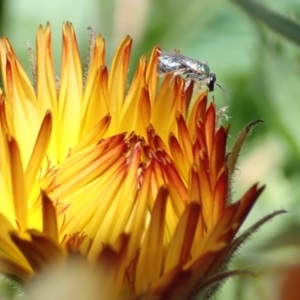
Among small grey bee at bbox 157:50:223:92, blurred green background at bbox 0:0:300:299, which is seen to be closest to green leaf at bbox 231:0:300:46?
small grey bee at bbox 157:50:223:92

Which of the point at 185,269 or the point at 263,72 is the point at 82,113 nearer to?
the point at 185,269

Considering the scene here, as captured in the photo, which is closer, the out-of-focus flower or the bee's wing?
the out-of-focus flower

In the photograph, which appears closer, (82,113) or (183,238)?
(183,238)

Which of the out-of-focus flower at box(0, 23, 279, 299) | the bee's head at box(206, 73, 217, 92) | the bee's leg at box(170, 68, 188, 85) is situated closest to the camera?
the out-of-focus flower at box(0, 23, 279, 299)

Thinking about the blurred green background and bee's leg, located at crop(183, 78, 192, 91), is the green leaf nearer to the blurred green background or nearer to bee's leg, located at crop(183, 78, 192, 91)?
bee's leg, located at crop(183, 78, 192, 91)

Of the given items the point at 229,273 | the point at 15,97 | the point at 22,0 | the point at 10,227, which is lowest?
the point at 229,273

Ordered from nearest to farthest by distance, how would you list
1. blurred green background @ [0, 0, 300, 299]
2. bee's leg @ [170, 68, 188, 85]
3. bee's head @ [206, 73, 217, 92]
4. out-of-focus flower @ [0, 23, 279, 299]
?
out-of-focus flower @ [0, 23, 279, 299]
bee's leg @ [170, 68, 188, 85]
bee's head @ [206, 73, 217, 92]
blurred green background @ [0, 0, 300, 299]

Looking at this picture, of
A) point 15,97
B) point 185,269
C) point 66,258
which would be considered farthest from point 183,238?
point 15,97

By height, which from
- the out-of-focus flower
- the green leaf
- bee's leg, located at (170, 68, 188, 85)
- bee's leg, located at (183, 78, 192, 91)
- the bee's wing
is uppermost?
the green leaf
